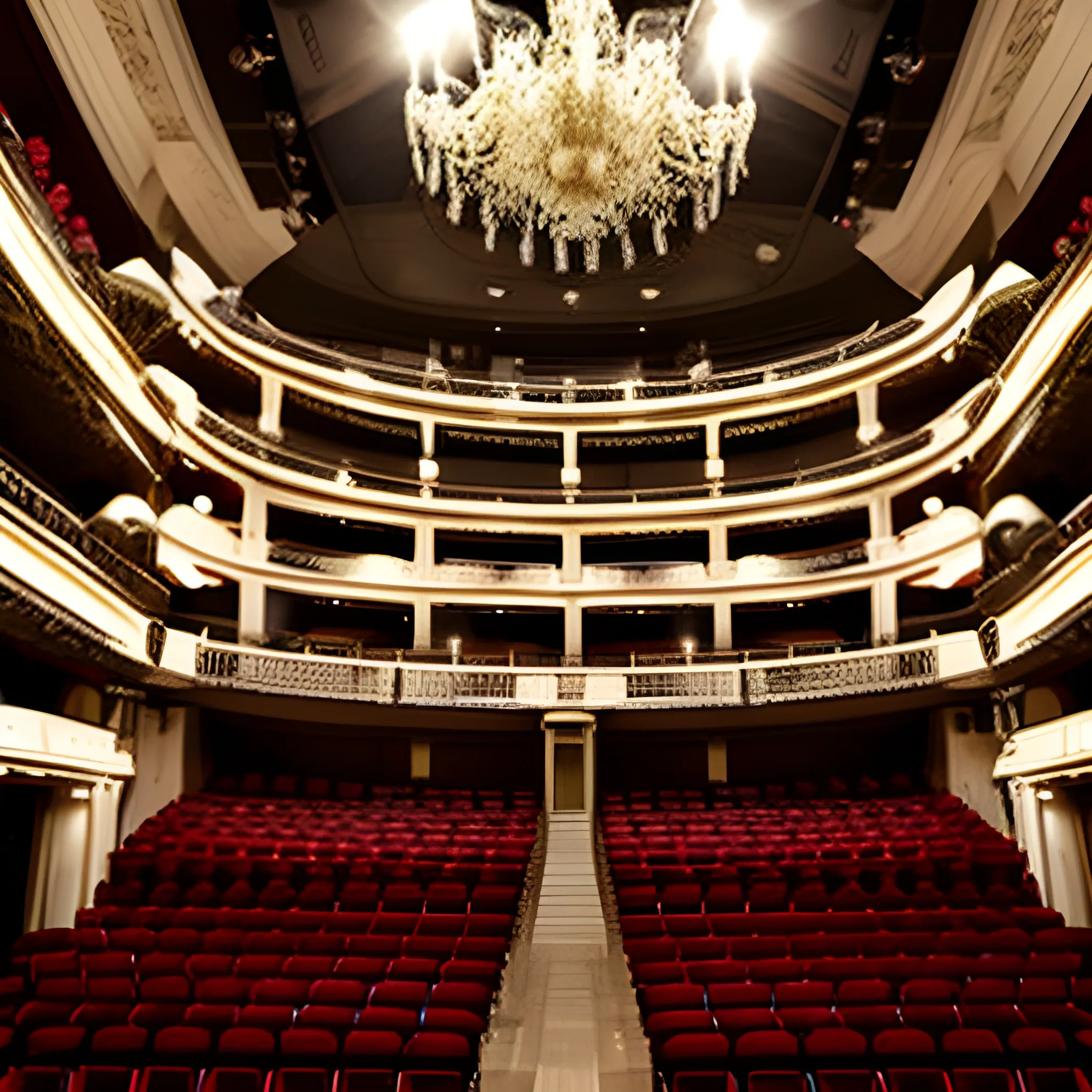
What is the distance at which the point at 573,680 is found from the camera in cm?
1873

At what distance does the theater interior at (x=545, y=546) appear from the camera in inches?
317

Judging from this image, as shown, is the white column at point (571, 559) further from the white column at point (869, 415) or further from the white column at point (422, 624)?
the white column at point (869, 415)

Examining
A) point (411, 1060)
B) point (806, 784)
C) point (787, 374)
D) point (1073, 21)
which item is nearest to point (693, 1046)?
point (411, 1060)

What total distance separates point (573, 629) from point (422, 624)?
3414 mm

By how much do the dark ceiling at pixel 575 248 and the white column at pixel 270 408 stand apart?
2.02 m

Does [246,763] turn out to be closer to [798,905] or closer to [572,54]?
[798,905]

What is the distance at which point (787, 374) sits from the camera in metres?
22.8

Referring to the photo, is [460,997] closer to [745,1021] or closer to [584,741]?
[745,1021]

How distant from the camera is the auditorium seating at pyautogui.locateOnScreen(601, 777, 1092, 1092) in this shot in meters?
6.62

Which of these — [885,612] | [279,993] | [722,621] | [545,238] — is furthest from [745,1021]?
[545,238]

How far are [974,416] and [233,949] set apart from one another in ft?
46.0

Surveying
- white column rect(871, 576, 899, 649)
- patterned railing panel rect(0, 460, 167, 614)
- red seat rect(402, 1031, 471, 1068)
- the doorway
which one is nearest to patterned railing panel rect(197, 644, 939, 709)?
the doorway

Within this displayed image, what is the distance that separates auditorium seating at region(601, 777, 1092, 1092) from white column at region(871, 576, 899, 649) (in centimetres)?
498

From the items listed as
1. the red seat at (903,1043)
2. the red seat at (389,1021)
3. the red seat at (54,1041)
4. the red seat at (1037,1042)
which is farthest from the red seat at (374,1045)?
the red seat at (1037,1042)
